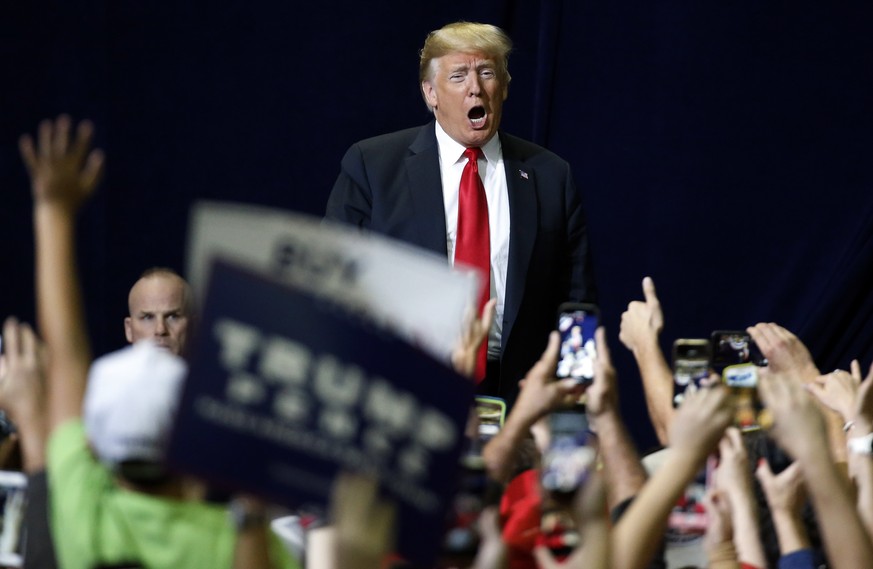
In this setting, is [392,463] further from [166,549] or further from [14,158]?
[14,158]

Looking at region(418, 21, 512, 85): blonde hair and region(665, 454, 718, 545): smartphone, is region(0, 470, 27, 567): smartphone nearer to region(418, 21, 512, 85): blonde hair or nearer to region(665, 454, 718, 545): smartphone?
region(665, 454, 718, 545): smartphone

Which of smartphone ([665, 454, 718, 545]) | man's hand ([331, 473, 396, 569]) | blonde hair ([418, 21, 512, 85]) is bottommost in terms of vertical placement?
man's hand ([331, 473, 396, 569])

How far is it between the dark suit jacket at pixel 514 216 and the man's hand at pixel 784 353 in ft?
2.72

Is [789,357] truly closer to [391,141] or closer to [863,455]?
[863,455]

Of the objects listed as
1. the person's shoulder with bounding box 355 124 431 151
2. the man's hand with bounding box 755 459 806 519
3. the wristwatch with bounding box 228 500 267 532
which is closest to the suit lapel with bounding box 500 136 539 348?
the person's shoulder with bounding box 355 124 431 151

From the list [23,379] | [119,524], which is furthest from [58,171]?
[119,524]

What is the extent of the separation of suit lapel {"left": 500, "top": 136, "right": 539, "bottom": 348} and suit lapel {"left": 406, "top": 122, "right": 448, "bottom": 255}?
16 centimetres

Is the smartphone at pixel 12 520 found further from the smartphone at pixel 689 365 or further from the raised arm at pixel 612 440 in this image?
the smartphone at pixel 689 365

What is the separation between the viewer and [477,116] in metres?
3.57

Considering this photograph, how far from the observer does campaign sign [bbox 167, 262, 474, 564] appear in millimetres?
1488

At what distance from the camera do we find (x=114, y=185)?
4934 mm

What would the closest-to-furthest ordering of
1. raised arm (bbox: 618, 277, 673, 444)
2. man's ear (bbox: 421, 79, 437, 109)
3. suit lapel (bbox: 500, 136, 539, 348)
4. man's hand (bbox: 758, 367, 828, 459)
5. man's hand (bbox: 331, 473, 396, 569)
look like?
1. man's hand (bbox: 331, 473, 396, 569)
2. man's hand (bbox: 758, 367, 828, 459)
3. raised arm (bbox: 618, 277, 673, 444)
4. suit lapel (bbox: 500, 136, 539, 348)
5. man's ear (bbox: 421, 79, 437, 109)

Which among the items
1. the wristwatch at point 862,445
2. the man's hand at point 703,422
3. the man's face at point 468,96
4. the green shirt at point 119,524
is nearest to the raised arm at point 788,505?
the wristwatch at point 862,445

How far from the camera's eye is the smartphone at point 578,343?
2.26m
